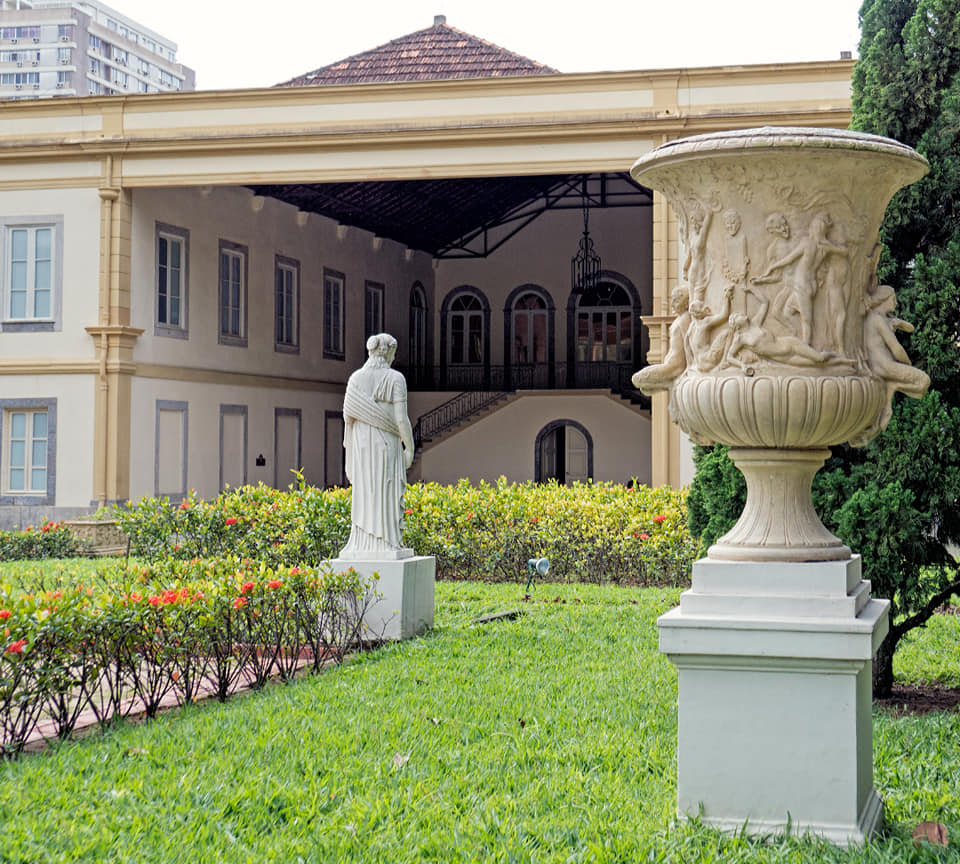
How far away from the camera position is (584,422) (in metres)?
25.5

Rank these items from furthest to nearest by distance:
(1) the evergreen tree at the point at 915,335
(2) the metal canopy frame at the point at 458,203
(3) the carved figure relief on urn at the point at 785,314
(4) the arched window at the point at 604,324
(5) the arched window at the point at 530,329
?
(5) the arched window at the point at 530,329 → (4) the arched window at the point at 604,324 → (2) the metal canopy frame at the point at 458,203 → (1) the evergreen tree at the point at 915,335 → (3) the carved figure relief on urn at the point at 785,314

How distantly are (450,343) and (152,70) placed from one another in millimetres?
80278

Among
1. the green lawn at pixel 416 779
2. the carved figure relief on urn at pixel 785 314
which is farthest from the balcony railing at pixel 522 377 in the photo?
the carved figure relief on urn at pixel 785 314

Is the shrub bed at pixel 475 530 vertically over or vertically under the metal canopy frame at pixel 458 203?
under

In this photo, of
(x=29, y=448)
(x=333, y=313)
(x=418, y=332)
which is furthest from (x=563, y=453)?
(x=29, y=448)

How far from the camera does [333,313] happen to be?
24375 mm

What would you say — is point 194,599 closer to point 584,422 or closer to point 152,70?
point 584,422

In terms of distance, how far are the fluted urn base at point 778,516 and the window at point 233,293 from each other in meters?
17.2

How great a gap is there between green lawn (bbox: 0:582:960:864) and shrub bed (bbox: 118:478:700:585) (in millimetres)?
5472

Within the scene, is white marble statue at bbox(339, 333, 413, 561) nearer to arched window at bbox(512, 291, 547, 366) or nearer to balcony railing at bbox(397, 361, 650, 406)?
balcony railing at bbox(397, 361, 650, 406)

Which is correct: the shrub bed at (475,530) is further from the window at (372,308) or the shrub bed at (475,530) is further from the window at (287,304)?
the window at (372,308)

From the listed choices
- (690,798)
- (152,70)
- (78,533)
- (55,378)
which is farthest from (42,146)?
(152,70)

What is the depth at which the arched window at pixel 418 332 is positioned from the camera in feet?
91.2

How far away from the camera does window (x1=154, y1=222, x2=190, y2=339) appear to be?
18.8 metres
